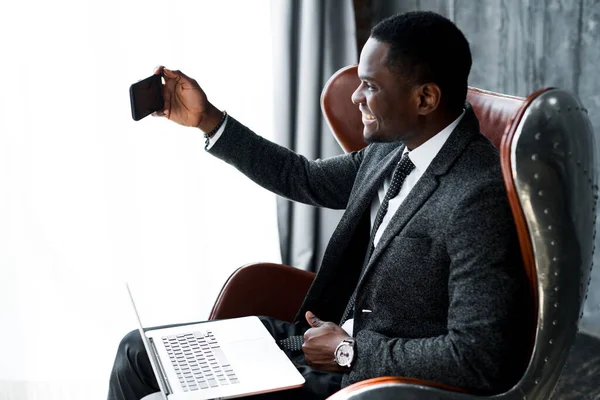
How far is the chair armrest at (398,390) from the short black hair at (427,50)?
1.67ft

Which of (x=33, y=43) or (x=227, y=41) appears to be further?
(x=227, y=41)

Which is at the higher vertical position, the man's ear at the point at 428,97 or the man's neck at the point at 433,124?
the man's ear at the point at 428,97

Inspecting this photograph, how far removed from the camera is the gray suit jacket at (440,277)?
1.15m

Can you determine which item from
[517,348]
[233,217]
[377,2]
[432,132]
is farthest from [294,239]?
[517,348]

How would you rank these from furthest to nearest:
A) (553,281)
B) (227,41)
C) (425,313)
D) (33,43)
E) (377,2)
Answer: (377,2), (227,41), (33,43), (425,313), (553,281)

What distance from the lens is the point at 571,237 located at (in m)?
1.15

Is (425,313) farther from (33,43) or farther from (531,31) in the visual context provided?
(33,43)

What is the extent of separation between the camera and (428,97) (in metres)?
1.32

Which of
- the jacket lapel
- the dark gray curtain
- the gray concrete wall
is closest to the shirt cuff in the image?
the jacket lapel

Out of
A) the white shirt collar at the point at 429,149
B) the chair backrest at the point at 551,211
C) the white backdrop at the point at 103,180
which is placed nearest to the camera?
the chair backrest at the point at 551,211

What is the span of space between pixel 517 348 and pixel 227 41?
1539 mm

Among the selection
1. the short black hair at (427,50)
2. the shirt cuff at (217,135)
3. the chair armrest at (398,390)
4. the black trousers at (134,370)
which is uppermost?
the short black hair at (427,50)

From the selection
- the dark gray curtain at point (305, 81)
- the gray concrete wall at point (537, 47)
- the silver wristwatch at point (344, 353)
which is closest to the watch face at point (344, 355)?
the silver wristwatch at point (344, 353)

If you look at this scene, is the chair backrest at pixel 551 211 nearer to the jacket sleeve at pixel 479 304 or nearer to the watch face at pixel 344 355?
the jacket sleeve at pixel 479 304
